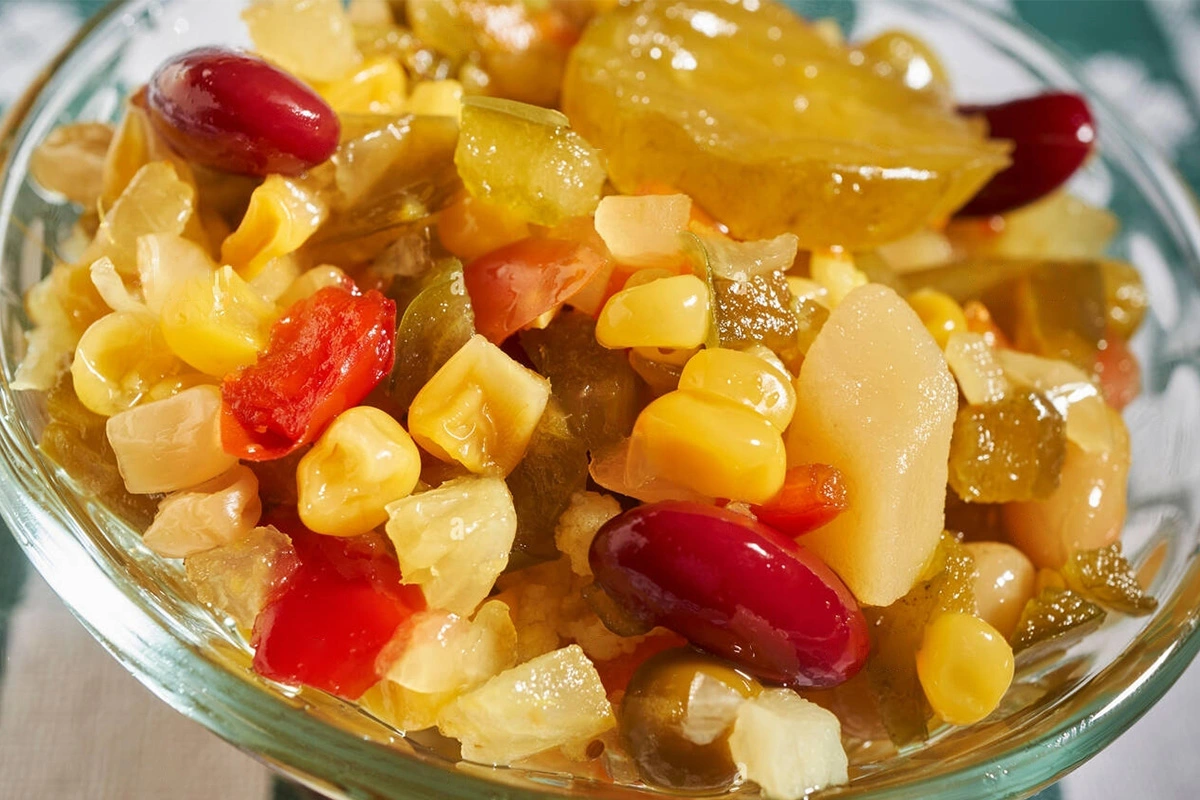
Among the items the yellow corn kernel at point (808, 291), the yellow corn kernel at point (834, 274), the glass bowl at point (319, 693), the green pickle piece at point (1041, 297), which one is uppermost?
the yellow corn kernel at point (808, 291)

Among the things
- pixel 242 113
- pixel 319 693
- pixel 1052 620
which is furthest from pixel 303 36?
pixel 1052 620

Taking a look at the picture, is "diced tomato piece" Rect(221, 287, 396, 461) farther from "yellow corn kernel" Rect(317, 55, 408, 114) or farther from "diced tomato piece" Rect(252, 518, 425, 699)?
"yellow corn kernel" Rect(317, 55, 408, 114)

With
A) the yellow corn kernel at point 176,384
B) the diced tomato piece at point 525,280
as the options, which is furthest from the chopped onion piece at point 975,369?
the yellow corn kernel at point 176,384

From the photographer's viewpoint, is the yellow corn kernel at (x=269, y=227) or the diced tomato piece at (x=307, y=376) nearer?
the diced tomato piece at (x=307, y=376)

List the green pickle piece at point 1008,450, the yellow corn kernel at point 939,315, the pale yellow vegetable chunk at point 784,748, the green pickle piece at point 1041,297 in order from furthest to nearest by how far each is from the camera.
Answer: the green pickle piece at point 1041,297
the yellow corn kernel at point 939,315
the green pickle piece at point 1008,450
the pale yellow vegetable chunk at point 784,748

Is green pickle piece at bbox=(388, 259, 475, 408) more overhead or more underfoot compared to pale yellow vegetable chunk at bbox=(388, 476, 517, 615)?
more overhead

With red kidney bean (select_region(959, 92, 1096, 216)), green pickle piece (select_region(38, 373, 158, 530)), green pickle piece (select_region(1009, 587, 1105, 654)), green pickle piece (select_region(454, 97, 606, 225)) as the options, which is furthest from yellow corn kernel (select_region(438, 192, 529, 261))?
red kidney bean (select_region(959, 92, 1096, 216))

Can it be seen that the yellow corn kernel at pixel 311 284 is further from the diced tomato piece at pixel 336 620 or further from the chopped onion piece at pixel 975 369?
the chopped onion piece at pixel 975 369
